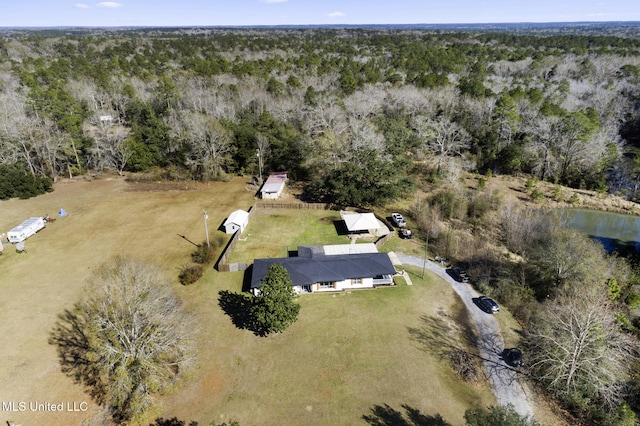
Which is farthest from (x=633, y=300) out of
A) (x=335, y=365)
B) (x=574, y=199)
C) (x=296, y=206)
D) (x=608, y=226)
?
(x=296, y=206)

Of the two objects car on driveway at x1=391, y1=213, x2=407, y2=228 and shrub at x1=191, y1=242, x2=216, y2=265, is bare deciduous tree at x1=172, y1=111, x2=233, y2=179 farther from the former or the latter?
car on driveway at x1=391, y1=213, x2=407, y2=228

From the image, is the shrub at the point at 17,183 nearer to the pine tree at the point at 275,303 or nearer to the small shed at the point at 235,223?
the small shed at the point at 235,223

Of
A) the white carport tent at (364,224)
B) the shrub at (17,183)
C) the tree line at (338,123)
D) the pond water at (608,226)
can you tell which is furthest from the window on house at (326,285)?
the shrub at (17,183)

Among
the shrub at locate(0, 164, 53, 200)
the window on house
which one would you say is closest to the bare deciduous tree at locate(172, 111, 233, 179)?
the shrub at locate(0, 164, 53, 200)

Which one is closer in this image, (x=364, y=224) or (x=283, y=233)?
(x=364, y=224)

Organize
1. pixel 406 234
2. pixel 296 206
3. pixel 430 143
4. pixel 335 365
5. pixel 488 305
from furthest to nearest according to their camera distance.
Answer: pixel 430 143
pixel 296 206
pixel 406 234
pixel 488 305
pixel 335 365

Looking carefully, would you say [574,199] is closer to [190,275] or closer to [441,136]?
[441,136]
